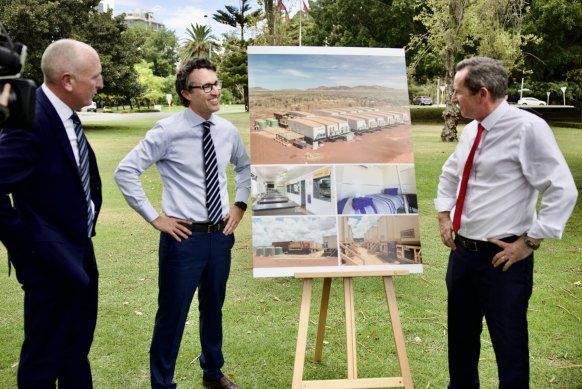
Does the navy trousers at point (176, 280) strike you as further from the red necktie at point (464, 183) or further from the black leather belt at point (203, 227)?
the red necktie at point (464, 183)

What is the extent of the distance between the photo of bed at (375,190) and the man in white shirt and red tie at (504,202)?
0.51 m

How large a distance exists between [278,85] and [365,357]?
2.17m

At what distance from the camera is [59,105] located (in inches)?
109

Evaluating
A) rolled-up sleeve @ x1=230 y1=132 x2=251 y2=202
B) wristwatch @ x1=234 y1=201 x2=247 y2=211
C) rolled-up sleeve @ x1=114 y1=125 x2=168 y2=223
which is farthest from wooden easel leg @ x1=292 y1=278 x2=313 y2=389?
rolled-up sleeve @ x1=114 y1=125 x2=168 y2=223

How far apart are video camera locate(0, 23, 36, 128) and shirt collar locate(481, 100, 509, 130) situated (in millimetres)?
2183

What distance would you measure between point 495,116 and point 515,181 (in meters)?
0.35

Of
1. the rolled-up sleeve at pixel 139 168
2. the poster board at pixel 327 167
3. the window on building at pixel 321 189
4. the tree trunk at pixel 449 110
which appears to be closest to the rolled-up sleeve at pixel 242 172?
the poster board at pixel 327 167

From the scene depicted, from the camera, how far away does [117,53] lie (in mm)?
29484

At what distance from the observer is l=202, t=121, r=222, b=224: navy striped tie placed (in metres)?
3.39

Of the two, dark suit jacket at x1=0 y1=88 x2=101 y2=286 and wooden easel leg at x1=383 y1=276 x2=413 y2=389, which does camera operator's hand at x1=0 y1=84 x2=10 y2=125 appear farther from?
wooden easel leg at x1=383 y1=276 x2=413 y2=389

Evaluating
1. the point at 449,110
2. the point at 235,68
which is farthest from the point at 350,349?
the point at 235,68

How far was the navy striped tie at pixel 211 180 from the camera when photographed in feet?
11.1

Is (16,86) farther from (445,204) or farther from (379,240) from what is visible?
(445,204)

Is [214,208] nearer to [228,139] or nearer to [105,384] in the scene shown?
[228,139]
